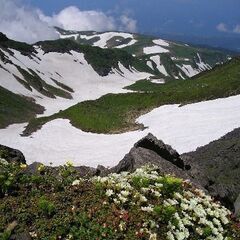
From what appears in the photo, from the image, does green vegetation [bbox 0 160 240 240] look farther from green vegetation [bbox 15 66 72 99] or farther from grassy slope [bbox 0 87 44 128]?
green vegetation [bbox 15 66 72 99]

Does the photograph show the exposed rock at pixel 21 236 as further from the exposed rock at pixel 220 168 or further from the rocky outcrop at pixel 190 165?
the exposed rock at pixel 220 168

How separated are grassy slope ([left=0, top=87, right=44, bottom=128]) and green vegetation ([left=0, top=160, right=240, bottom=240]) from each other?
2755 inches

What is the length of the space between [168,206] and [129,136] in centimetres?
4233

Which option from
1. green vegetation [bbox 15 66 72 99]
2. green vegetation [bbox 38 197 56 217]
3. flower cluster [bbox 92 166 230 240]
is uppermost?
green vegetation [bbox 15 66 72 99]

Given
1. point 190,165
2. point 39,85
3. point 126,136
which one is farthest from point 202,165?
point 39,85

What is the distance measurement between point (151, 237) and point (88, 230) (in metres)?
1.70

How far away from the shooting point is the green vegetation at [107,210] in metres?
14.4

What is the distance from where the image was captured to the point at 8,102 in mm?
108438

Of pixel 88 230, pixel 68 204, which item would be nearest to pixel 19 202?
pixel 68 204

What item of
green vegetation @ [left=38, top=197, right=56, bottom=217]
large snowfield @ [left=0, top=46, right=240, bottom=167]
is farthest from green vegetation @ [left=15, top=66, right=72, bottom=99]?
green vegetation @ [left=38, top=197, right=56, bottom=217]

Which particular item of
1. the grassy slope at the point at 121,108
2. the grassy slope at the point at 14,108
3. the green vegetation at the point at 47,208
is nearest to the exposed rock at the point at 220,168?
the green vegetation at the point at 47,208

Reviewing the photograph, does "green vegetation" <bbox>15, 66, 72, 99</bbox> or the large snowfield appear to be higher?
"green vegetation" <bbox>15, 66, 72, 99</bbox>

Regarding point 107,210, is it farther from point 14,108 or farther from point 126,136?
point 14,108

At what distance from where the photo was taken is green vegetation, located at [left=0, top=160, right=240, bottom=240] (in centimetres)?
1436
